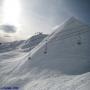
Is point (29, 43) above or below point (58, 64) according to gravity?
above

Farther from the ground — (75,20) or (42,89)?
(75,20)

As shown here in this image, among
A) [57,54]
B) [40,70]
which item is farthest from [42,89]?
[57,54]

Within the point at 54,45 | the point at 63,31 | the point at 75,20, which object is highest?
the point at 75,20

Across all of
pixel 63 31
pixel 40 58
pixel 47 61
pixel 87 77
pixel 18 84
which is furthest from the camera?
pixel 63 31

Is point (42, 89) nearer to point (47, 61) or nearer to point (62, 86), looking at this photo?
point (62, 86)

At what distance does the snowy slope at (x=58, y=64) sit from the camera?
1904cm

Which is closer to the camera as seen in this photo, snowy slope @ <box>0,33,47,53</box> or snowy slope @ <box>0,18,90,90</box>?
snowy slope @ <box>0,18,90,90</box>

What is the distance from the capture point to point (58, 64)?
84.4 ft

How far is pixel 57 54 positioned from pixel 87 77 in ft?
47.6

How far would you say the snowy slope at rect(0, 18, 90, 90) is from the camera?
1904 centimetres

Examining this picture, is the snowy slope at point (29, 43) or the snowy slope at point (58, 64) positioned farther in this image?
the snowy slope at point (29, 43)

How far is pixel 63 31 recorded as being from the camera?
36.0 m

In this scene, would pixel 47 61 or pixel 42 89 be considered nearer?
pixel 42 89

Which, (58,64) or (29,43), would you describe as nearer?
(58,64)
